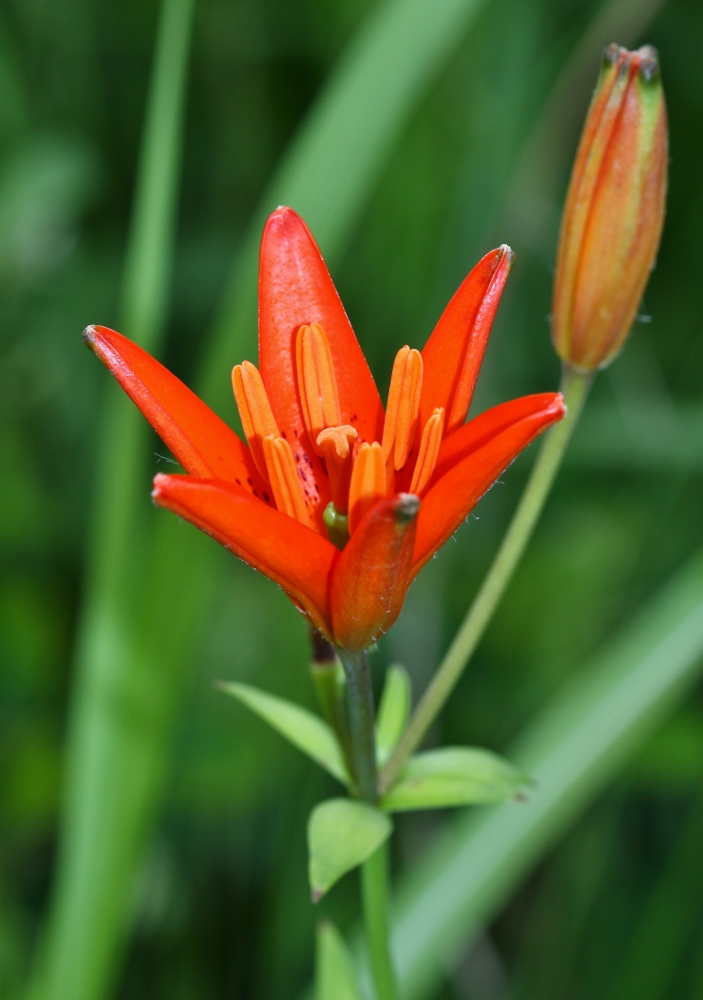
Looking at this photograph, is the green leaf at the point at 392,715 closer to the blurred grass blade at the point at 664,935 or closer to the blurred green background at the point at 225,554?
the blurred green background at the point at 225,554

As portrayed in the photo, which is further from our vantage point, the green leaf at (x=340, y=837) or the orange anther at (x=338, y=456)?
the orange anther at (x=338, y=456)

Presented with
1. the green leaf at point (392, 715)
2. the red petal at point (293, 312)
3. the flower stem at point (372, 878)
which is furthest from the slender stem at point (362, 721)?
the red petal at point (293, 312)

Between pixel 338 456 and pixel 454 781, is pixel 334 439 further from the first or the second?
pixel 454 781

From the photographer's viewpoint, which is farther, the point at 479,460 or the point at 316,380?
the point at 316,380

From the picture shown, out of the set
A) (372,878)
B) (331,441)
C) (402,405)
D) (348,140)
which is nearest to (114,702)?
(372,878)

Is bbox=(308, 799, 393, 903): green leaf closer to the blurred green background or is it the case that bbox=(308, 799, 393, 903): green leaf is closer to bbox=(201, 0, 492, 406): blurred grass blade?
the blurred green background

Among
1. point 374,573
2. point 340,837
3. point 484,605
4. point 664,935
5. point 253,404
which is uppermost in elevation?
point 253,404
